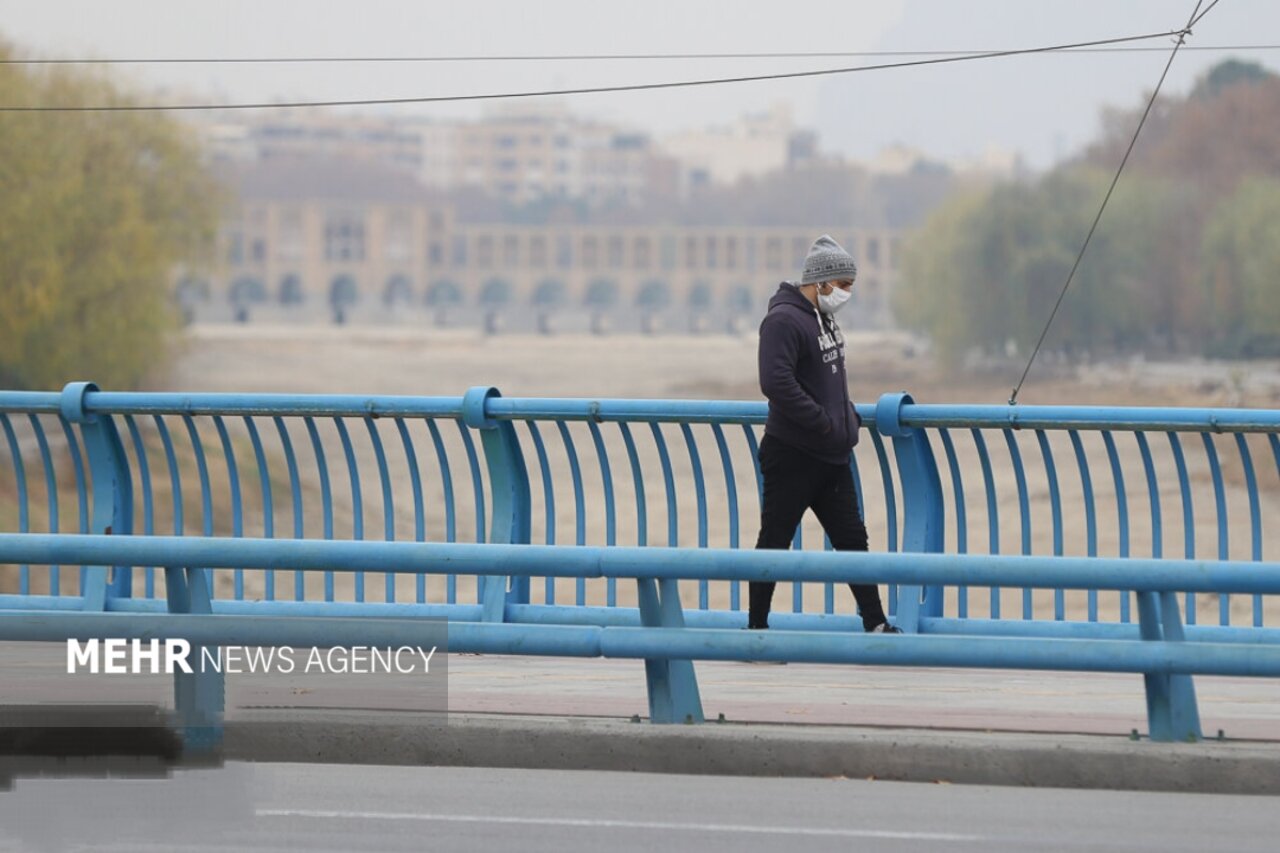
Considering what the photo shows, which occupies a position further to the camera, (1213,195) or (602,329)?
(602,329)

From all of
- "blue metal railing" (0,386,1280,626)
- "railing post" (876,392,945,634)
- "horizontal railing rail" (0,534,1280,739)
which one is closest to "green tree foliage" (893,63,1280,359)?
"blue metal railing" (0,386,1280,626)

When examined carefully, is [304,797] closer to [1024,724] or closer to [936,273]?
[1024,724]

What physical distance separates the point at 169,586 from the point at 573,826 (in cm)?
207

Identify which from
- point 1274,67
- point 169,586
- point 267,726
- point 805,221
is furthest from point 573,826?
point 805,221

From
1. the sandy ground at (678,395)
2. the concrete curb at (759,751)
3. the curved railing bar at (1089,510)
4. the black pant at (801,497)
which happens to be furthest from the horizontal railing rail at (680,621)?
the sandy ground at (678,395)

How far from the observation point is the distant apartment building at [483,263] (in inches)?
6363

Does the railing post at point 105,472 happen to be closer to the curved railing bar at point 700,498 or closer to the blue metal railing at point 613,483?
the blue metal railing at point 613,483

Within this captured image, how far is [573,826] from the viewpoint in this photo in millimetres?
6480

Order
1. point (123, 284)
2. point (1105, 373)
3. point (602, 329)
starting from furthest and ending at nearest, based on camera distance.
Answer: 1. point (602, 329)
2. point (1105, 373)
3. point (123, 284)

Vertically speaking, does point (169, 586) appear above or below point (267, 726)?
above

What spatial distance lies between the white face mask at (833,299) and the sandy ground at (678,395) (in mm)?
1275

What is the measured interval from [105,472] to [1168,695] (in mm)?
5436

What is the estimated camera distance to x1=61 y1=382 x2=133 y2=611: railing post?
1016 centimetres

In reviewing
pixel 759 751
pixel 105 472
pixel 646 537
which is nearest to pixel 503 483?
pixel 646 537
